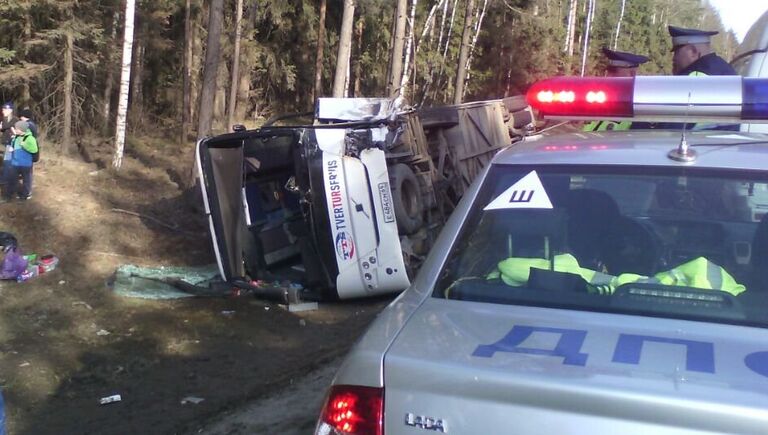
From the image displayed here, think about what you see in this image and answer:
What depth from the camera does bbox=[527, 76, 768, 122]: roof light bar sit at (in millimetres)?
3180

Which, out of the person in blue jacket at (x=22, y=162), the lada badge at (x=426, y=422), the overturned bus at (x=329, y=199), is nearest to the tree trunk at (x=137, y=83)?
the person in blue jacket at (x=22, y=162)

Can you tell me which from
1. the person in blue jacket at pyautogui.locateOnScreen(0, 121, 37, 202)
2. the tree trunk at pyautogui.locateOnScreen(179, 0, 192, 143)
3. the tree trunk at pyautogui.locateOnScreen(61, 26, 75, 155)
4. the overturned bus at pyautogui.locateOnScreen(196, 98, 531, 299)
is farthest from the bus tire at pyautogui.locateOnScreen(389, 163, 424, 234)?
the tree trunk at pyautogui.locateOnScreen(179, 0, 192, 143)

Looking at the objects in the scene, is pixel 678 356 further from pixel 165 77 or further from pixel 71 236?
pixel 165 77

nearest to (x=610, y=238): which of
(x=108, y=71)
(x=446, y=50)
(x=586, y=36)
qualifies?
(x=108, y=71)

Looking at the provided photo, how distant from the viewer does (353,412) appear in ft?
7.57

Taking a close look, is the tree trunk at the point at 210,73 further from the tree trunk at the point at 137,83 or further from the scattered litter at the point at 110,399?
the tree trunk at the point at 137,83

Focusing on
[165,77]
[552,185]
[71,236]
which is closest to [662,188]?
[552,185]

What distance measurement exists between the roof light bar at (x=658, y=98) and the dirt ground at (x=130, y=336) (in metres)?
3.59

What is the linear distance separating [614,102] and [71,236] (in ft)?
31.5

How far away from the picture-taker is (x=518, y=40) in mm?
42562

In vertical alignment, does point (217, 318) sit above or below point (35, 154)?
below

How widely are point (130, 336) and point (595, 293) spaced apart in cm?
599

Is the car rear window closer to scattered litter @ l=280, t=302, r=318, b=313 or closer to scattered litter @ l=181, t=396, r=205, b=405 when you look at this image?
scattered litter @ l=181, t=396, r=205, b=405

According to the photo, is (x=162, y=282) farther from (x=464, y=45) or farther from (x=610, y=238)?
(x=464, y=45)
